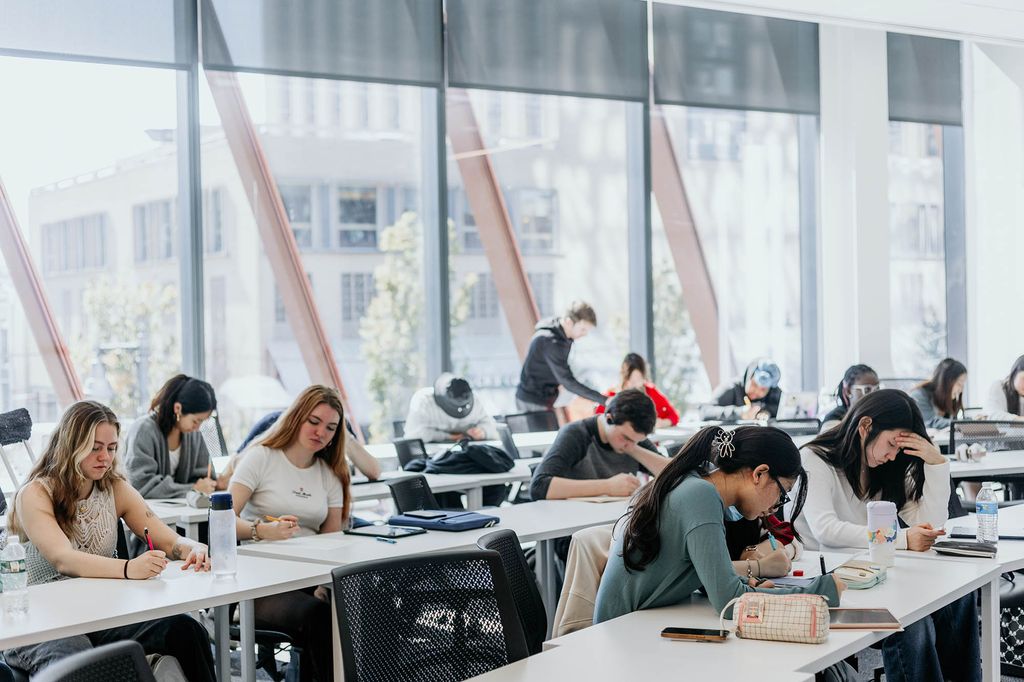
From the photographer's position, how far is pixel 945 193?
10.9 meters

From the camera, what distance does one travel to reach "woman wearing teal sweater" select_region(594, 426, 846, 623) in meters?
Result: 2.86

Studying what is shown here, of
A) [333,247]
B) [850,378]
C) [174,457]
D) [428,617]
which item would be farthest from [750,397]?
[428,617]

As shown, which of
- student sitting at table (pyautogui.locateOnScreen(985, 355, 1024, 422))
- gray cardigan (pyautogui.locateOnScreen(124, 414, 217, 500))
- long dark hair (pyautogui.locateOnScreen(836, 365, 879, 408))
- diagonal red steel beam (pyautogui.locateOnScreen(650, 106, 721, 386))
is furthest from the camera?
diagonal red steel beam (pyautogui.locateOnScreen(650, 106, 721, 386))

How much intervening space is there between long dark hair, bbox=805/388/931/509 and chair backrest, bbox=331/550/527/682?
69.6 inches

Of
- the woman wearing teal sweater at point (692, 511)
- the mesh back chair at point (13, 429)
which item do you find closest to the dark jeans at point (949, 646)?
the woman wearing teal sweater at point (692, 511)

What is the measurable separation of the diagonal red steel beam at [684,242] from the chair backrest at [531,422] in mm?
2377

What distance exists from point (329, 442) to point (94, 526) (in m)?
1.03

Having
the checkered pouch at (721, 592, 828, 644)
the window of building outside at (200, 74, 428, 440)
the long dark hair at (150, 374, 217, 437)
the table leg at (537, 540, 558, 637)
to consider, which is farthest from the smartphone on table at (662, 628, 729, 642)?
the window of building outside at (200, 74, 428, 440)

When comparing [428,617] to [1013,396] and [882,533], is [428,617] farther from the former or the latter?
[1013,396]

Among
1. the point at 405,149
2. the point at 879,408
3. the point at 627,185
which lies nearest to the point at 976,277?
the point at 627,185

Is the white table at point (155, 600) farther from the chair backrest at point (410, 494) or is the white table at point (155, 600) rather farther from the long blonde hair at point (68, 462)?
the chair backrest at point (410, 494)

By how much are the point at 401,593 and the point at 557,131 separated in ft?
22.5

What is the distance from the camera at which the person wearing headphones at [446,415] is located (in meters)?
6.69

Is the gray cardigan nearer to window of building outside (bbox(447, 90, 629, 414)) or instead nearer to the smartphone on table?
the smartphone on table
